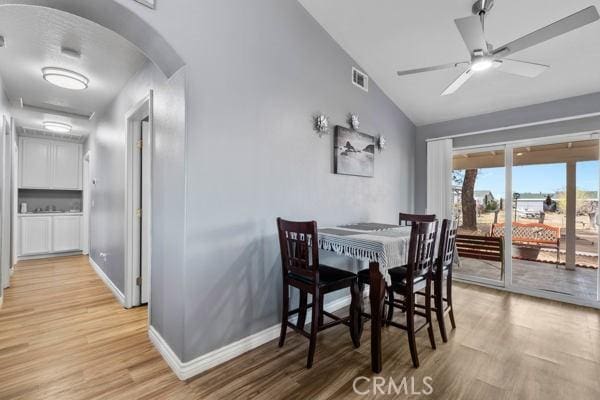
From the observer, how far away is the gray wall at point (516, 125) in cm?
319

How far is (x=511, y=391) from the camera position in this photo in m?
1.74

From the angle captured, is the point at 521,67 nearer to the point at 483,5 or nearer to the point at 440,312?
the point at 483,5

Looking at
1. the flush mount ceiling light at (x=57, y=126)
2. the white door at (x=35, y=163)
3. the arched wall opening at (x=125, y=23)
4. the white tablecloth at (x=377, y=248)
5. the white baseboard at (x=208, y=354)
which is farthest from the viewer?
the white door at (x=35, y=163)

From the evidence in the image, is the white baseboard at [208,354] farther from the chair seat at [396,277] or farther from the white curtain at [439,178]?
the white curtain at [439,178]

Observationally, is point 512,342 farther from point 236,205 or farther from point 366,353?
point 236,205

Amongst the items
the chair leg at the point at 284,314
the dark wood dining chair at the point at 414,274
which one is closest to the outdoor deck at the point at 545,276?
the dark wood dining chair at the point at 414,274

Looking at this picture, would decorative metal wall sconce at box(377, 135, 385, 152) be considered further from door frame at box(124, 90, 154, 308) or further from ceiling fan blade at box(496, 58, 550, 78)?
door frame at box(124, 90, 154, 308)

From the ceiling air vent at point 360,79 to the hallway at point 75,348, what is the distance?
3388 mm

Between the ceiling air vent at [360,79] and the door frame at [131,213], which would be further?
the ceiling air vent at [360,79]

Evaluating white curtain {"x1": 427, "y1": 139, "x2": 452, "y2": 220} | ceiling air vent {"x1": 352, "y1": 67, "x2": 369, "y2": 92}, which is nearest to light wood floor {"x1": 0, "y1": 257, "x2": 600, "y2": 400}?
white curtain {"x1": 427, "y1": 139, "x2": 452, "y2": 220}

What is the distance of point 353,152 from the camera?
3.23m

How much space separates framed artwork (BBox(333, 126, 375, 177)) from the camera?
9.97 feet

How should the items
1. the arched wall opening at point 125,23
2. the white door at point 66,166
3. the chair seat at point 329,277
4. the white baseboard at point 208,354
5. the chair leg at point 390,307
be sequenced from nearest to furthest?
1. the arched wall opening at point 125,23
2. the white baseboard at point 208,354
3. the chair seat at point 329,277
4. the chair leg at point 390,307
5. the white door at point 66,166

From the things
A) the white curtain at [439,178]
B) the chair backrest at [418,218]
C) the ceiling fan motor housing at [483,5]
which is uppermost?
the ceiling fan motor housing at [483,5]
